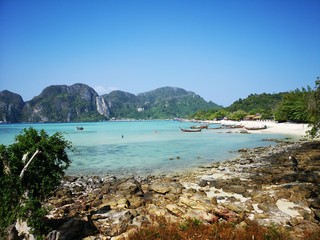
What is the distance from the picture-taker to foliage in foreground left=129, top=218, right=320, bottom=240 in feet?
28.9

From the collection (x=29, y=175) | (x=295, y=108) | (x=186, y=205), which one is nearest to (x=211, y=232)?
(x=186, y=205)

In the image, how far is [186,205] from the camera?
1284 cm

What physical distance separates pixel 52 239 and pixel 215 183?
13.2 meters

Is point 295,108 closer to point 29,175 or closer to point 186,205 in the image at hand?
point 186,205

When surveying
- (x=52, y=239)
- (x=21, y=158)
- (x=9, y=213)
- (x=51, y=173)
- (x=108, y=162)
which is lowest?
(x=108, y=162)

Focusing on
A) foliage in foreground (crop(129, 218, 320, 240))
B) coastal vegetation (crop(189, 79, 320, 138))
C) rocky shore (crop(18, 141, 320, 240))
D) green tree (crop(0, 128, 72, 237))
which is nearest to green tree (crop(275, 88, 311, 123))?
coastal vegetation (crop(189, 79, 320, 138))

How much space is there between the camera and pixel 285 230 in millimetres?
9930

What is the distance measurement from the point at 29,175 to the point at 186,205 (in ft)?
27.0

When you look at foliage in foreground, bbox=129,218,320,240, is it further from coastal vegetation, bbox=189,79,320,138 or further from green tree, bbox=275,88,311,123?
green tree, bbox=275,88,311,123

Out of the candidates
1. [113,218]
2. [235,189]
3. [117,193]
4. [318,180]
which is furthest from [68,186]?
[318,180]

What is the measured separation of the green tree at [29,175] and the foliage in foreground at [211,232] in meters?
4.17

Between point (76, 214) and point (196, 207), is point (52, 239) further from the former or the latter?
point (196, 207)

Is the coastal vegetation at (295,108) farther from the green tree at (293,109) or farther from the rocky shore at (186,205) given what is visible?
the rocky shore at (186,205)

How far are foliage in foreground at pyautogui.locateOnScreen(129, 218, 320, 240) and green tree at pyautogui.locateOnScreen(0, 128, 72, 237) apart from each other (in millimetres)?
4173
